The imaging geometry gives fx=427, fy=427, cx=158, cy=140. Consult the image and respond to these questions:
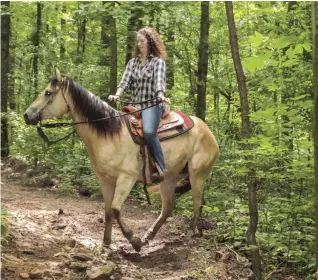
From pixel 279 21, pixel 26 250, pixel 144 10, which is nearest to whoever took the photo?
pixel 26 250

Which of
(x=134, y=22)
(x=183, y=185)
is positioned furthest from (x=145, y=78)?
(x=134, y=22)

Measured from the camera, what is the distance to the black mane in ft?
19.2

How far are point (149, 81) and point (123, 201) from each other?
5.96ft

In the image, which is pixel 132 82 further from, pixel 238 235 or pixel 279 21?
pixel 238 235

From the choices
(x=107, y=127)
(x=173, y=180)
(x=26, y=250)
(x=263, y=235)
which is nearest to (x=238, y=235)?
(x=263, y=235)

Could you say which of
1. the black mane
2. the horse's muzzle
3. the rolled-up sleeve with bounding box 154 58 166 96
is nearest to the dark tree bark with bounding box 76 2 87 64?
the rolled-up sleeve with bounding box 154 58 166 96

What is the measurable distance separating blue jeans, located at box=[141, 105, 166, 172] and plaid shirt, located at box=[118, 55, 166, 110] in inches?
7.0

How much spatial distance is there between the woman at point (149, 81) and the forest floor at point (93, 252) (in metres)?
1.26

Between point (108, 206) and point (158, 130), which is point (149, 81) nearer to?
point (158, 130)

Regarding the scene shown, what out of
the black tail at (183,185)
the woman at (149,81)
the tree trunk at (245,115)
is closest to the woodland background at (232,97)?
the tree trunk at (245,115)

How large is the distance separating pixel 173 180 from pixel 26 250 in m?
3.05

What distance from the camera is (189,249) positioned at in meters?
6.29

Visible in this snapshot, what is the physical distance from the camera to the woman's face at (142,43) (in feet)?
20.4

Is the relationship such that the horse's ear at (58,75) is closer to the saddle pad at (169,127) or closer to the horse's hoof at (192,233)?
the saddle pad at (169,127)
